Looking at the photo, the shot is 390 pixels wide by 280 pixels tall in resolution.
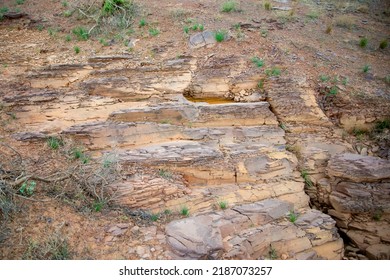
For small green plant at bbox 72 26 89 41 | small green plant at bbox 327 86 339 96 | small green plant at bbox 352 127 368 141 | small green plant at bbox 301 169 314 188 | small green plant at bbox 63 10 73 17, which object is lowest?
small green plant at bbox 301 169 314 188

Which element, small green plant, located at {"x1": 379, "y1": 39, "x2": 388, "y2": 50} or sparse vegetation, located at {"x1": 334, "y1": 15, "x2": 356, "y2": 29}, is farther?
sparse vegetation, located at {"x1": 334, "y1": 15, "x2": 356, "y2": 29}

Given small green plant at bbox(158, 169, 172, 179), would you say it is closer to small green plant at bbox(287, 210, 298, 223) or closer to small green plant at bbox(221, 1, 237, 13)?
small green plant at bbox(287, 210, 298, 223)

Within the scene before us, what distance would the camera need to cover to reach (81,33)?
810 centimetres

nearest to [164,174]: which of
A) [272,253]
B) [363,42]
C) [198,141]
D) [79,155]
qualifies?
[198,141]

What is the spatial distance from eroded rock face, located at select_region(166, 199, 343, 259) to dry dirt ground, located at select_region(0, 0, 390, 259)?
0.47 meters

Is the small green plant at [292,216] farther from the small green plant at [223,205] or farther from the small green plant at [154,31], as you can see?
the small green plant at [154,31]

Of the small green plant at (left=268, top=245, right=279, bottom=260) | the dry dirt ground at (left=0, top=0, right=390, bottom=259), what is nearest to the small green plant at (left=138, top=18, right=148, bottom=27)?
the dry dirt ground at (left=0, top=0, right=390, bottom=259)

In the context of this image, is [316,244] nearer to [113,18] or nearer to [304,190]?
[304,190]

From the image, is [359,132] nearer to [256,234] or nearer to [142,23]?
[256,234]

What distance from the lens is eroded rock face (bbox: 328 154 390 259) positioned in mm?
5793

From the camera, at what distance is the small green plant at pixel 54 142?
227 inches

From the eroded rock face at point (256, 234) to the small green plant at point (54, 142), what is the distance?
109 inches
